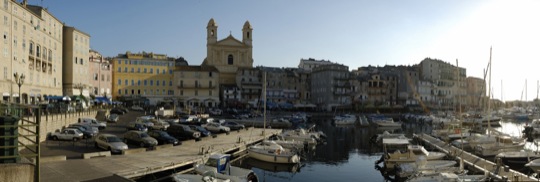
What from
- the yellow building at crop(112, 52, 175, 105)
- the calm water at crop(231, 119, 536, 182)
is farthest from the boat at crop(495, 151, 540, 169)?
the yellow building at crop(112, 52, 175, 105)

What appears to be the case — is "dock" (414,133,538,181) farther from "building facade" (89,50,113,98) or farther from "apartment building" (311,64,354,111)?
"building facade" (89,50,113,98)

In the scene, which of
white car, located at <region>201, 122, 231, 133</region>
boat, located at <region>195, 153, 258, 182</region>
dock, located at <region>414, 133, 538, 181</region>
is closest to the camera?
dock, located at <region>414, 133, 538, 181</region>

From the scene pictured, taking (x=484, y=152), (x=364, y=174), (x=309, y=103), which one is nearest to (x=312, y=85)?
(x=309, y=103)

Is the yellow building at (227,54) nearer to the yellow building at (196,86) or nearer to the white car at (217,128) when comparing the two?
the yellow building at (196,86)

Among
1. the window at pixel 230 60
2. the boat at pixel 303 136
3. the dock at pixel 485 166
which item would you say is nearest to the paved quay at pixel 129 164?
the boat at pixel 303 136

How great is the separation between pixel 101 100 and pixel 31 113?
34.5 m

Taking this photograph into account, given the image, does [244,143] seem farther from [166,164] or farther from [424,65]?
[424,65]

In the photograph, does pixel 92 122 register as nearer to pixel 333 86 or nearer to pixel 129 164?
pixel 129 164

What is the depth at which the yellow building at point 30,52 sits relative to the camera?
169 ft

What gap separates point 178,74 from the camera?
4166 inches

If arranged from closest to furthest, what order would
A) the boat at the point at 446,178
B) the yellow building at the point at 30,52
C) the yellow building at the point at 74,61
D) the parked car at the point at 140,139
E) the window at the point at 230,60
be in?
the boat at the point at 446,178, the parked car at the point at 140,139, the yellow building at the point at 30,52, the yellow building at the point at 74,61, the window at the point at 230,60

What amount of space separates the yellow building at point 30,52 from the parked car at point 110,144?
17648 mm

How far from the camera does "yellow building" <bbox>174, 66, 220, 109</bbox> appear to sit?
106 metres

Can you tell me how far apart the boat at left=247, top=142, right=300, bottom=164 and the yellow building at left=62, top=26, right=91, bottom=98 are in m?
46.2
